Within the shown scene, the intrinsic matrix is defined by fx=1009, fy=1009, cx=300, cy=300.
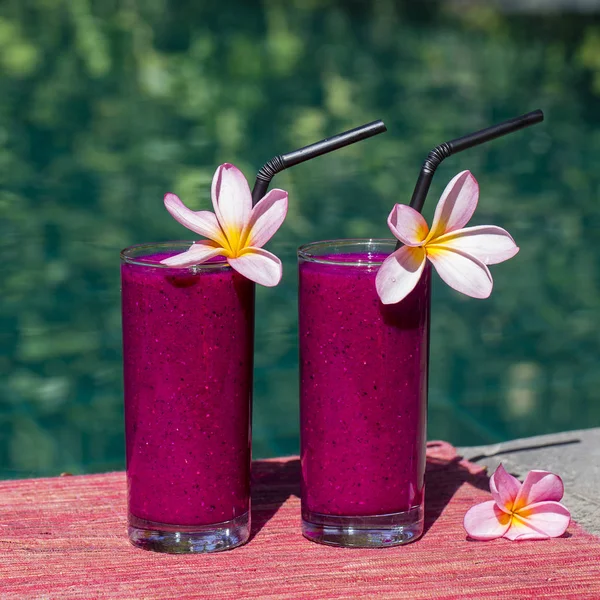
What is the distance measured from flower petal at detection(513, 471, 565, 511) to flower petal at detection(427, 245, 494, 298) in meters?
0.25

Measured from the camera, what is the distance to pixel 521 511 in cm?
120

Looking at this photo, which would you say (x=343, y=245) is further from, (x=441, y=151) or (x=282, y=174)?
(x=282, y=174)

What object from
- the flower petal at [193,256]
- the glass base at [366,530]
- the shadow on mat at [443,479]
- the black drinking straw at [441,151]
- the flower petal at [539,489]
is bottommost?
the shadow on mat at [443,479]

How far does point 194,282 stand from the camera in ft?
3.60

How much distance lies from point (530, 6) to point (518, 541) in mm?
4608

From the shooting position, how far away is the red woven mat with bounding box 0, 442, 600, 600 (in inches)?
40.6

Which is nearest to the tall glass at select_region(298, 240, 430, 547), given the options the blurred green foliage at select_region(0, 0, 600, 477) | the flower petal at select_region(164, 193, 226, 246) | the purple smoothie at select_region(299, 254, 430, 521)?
the purple smoothie at select_region(299, 254, 430, 521)

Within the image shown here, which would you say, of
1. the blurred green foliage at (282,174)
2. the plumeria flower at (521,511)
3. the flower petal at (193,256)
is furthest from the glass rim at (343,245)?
the blurred green foliage at (282,174)

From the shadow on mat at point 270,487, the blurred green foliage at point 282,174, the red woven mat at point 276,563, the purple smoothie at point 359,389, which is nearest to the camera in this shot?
the red woven mat at point 276,563

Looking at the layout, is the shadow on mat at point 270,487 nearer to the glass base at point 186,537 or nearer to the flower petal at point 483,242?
the glass base at point 186,537

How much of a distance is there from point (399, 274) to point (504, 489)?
30 cm

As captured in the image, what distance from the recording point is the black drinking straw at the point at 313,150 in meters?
1.13

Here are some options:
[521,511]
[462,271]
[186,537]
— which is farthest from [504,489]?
[186,537]

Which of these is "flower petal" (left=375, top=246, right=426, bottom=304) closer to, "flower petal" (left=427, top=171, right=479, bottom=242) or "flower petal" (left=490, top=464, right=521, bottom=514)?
"flower petal" (left=427, top=171, right=479, bottom=242)
